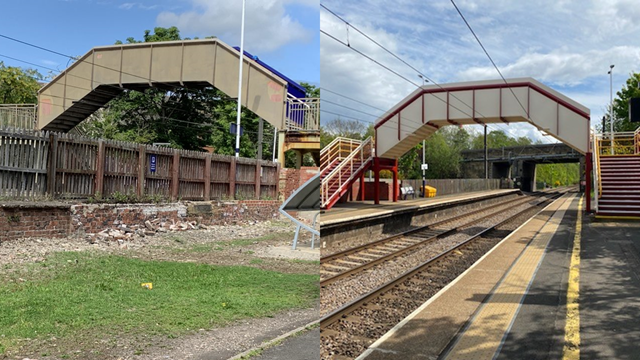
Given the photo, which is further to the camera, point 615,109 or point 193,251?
point 615,109

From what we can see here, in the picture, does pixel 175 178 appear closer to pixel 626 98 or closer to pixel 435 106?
pixel 435 106

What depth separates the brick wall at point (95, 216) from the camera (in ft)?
25.1

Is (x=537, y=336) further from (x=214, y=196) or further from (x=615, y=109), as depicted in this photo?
(x=615, y=109)

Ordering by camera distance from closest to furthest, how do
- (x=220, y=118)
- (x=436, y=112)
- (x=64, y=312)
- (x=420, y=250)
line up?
(x=64, y=312) → (x=420, y=250) → (x=436, y=112) → (x=220, y=118)

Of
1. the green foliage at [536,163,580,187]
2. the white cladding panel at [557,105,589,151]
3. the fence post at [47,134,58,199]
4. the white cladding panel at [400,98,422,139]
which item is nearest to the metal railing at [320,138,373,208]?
the white cladding panel at [400,98,422,139]

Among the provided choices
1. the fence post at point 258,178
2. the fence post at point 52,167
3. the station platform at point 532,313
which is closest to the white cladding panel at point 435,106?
the fence post at point 258,178

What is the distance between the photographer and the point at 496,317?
5094mm

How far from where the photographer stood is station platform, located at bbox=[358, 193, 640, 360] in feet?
13.4

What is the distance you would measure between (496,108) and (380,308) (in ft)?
40.2

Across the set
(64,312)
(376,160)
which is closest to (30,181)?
(64,312)

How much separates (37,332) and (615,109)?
39.5m

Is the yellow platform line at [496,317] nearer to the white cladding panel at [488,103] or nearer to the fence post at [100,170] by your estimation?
the fence post at [100,170]

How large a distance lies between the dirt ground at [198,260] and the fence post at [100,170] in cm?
137

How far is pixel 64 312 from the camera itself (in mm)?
4266
